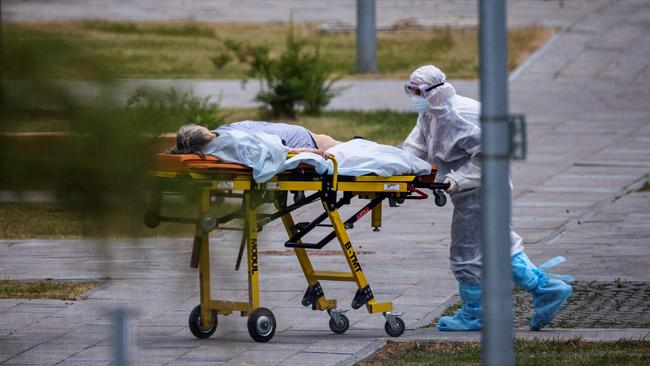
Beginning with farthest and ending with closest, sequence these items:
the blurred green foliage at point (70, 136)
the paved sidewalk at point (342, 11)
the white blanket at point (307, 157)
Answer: the paved sidewalk at point (342, 11)
the white blanket at point (307, 157)
the blurred green foliage at point (70, 136)

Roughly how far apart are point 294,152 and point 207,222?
4985 mm

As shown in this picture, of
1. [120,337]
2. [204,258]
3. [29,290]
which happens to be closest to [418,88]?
[29,290]

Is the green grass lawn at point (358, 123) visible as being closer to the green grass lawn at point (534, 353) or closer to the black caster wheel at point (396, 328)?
the black caster wheel at point (396, 328)

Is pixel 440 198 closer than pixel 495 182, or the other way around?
pixel 495 182

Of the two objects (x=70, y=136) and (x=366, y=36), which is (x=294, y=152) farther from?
(x=366, y=36)

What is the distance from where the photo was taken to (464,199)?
7078 millimetres

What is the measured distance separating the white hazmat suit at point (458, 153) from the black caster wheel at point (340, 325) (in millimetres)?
753

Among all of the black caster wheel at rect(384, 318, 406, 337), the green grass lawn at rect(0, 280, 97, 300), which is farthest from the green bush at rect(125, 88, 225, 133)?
the green grass lawn at rect(0, 280, 97, 300)

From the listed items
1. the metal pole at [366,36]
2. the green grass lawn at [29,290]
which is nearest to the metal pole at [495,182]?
the green grass lawn at [29,290]

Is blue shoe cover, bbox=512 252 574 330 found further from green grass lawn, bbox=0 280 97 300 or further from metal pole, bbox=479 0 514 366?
metal pole, bbox=479 0 514 366

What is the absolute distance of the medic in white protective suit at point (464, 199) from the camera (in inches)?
277

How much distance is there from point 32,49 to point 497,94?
2403mm

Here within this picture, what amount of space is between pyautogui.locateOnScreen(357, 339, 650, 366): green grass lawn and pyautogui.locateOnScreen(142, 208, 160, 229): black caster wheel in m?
4.71

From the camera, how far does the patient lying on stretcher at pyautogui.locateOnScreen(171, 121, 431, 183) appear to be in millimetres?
6098
